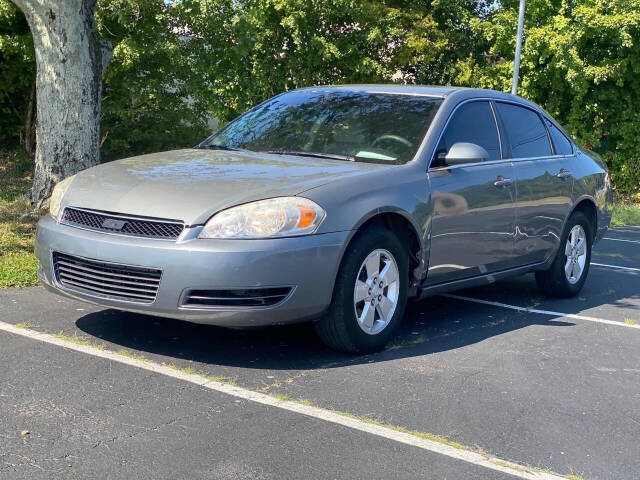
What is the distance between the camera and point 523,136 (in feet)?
23.4

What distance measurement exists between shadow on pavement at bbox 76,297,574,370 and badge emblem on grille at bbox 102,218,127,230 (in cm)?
76

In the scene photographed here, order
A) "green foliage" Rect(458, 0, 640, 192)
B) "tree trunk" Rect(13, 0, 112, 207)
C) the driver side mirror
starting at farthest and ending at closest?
"green foliage" Rect(458, 0, 640, 192)
"tree trunk" Rect(13, 0, 112, 207)
the driver side mirror

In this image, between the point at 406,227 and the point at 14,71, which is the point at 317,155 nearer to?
the point at 406,227

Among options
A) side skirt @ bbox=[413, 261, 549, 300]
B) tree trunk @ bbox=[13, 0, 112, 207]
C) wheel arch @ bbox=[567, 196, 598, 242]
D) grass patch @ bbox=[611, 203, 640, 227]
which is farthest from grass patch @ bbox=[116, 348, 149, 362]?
grass patch @ bbox=[611, 203, 640, 227]

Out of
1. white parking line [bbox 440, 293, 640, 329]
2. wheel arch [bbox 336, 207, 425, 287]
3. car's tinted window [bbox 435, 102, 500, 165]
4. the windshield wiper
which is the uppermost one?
car's tinted window [bbox 435, 102, 500, 165]

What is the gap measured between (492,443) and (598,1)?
18.5 meters

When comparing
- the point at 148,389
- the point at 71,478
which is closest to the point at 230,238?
the point at 148,389

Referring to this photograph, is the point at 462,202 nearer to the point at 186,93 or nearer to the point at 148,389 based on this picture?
the point at 148,389

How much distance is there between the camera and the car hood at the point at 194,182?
4.90m

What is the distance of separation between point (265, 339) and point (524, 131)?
9.63 feet

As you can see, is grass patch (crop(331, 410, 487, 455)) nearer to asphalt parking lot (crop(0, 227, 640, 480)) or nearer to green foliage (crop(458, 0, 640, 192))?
asphalt parking lot (crop(0, 227, 640, 480))

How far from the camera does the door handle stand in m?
6.44

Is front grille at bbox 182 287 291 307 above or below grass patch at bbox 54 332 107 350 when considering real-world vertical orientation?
above

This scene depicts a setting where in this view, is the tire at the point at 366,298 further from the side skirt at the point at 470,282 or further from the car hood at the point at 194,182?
the car hood at the point at 194,182
